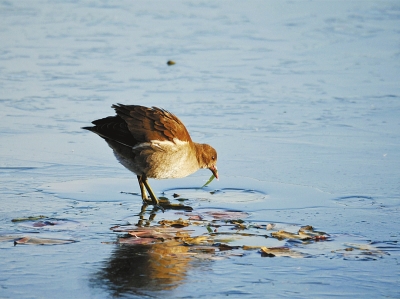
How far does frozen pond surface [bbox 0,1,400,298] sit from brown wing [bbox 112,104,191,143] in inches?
24.6

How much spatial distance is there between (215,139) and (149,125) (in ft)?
6.74

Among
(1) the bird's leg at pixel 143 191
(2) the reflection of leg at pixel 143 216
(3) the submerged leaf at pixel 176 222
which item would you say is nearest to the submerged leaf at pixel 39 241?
(2) the reflection of leg at pixel 143 216

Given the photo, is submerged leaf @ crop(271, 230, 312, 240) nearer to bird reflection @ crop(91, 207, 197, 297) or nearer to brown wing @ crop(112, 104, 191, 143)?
bird reflection @ crop(91, 207, 197, 297)

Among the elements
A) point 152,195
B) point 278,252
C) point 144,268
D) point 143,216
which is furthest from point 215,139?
point 144,268

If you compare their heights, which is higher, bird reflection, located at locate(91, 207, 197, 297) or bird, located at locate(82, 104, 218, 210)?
bird, located at locate(82, 104, 218, 210)

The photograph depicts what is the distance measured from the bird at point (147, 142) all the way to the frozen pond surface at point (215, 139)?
293 millimetres

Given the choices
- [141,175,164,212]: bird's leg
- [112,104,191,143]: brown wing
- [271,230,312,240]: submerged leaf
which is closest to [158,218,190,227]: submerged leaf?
[141,175,164,212]: bird's leg

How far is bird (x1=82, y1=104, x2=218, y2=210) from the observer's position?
304 inches

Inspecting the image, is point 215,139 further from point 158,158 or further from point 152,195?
point 152,195

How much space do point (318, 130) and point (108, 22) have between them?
8158 mm

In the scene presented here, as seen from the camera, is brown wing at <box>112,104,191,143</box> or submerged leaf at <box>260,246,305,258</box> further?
brown wing at <box>112,104,191,143</box>

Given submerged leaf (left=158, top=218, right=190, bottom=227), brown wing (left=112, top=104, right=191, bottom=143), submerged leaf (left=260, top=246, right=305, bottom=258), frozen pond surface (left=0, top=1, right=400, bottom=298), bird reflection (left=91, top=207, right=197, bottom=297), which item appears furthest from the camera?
brown wing (left=112, top=104, right=191, bottom=143)

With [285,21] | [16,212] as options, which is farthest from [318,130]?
[285,21]

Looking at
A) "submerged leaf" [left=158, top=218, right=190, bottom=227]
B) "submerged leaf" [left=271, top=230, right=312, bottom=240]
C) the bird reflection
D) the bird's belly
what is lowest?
"submerged leaf" [left=158, top=218, right=190, bottom=227]
